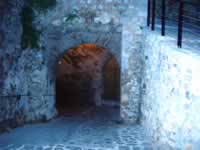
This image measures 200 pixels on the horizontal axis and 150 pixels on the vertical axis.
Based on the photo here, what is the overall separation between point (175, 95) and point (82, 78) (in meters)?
7.77

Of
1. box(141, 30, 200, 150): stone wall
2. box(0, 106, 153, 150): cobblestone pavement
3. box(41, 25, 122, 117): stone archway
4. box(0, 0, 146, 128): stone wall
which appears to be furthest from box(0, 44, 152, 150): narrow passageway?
box(41, 25, 122, 117): stone archway

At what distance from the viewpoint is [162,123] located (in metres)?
4.97

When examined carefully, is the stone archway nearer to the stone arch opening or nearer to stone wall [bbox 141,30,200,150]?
stone wall [bbox 141,30,200,150]

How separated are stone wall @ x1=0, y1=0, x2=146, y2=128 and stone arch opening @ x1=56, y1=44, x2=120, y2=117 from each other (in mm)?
2597

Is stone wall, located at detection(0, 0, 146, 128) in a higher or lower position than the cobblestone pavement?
higher

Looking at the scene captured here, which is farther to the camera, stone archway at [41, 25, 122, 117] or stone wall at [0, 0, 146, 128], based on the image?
stone archway at [41, 25, 122, 117]

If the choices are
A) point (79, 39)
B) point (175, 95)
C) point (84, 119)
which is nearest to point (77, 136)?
point (84, 119)

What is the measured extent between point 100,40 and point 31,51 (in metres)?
1.94

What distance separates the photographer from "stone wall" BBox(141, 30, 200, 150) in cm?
369

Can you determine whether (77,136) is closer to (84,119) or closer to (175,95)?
(84,119)

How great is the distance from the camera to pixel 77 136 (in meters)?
7.21

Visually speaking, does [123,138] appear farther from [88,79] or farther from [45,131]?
[88,79]

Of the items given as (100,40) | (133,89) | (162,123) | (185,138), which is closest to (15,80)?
(100,40)

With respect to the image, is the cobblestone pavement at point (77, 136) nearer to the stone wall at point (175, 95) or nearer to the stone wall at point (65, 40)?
the stone wall at point (65, 40)
